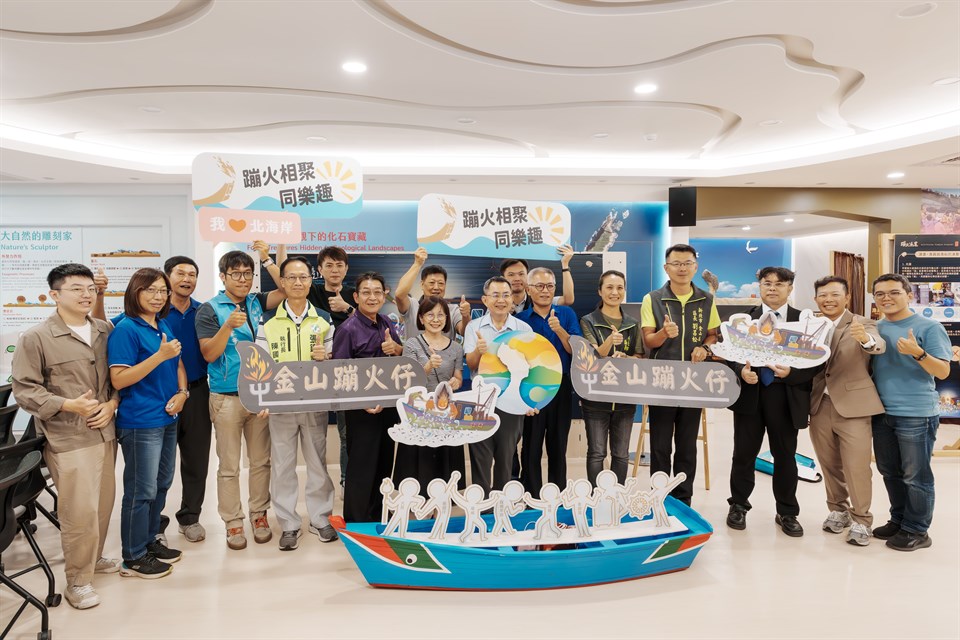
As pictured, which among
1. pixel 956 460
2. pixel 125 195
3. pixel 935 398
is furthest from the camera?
pixel 125 195

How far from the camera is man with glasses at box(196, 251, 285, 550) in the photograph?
2986 mm

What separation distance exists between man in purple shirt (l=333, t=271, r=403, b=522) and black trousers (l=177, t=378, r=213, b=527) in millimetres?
922

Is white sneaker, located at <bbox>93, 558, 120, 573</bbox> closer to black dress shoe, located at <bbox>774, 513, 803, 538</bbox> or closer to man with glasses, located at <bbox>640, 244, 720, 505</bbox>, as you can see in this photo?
man with glasses, located at <bbox>640, 244, 720, 505</bbox>

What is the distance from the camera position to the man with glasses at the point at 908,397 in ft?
9.61

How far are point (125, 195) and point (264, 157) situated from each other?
4.25 metres

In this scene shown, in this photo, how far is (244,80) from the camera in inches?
145

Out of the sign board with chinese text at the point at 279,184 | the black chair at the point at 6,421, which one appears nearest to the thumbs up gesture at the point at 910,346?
the sign board with chinese text at the point at 279,184

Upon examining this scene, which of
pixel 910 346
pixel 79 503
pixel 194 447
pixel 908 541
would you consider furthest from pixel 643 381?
pixel 79 503

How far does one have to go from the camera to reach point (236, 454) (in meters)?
3.16

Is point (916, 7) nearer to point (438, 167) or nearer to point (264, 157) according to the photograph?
point (264, 157)

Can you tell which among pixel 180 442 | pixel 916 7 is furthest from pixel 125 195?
pixel 916 7

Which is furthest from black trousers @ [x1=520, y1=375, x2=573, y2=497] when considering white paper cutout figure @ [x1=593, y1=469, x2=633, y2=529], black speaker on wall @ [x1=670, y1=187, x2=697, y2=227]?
black speaker on wall @ [x1=670, y1=187, x2=697, y2=227]

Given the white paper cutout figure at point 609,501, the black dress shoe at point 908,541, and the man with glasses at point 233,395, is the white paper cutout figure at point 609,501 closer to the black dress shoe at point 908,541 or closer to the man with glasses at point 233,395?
the black dress shoe at point 908,541

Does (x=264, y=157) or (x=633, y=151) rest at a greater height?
(x=633, y=151)
